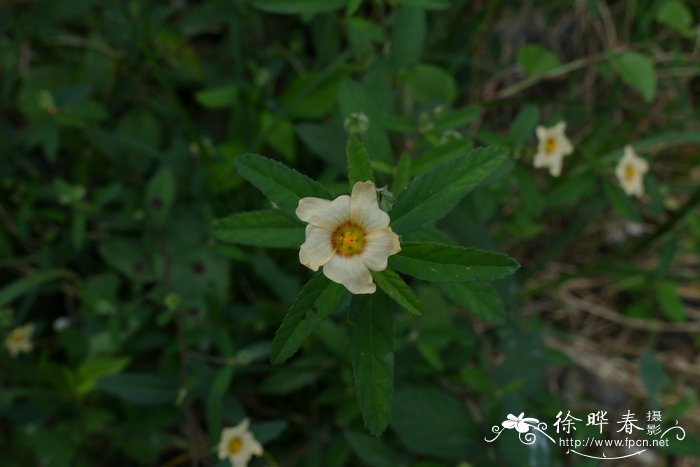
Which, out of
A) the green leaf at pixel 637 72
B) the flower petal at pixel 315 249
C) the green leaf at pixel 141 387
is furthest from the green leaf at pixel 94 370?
the green leaf at pixel 637 72

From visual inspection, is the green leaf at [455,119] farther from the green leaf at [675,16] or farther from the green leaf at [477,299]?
the green leaf at [675,16]

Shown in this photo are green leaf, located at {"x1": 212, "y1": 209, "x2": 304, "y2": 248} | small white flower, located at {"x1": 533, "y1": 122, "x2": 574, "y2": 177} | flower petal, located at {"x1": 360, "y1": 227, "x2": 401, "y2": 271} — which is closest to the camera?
flower petal, located at {"x1": 360, "y1": 227, "x2": 401, "y2": 271}

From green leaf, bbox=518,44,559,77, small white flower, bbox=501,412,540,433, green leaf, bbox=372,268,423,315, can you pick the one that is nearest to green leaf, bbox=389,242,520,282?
green leaf, bbox=372,268,423,315

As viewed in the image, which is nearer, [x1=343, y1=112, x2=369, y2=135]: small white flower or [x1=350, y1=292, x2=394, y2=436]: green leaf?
[x1=350, y1=292, x2=394, y2=436]: green leaf

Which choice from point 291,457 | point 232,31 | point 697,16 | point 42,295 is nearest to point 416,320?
point 291,457

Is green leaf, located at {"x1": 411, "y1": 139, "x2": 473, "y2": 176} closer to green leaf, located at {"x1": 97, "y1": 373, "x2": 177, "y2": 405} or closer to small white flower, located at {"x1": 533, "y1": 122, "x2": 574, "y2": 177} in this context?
small white flower, located at {"x1": 533, "y1": 122, "x2": 574, "y2": 177}

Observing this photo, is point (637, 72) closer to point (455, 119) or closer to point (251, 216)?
point (455, 119)

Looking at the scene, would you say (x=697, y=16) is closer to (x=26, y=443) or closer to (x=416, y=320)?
(x=416, y=320)
